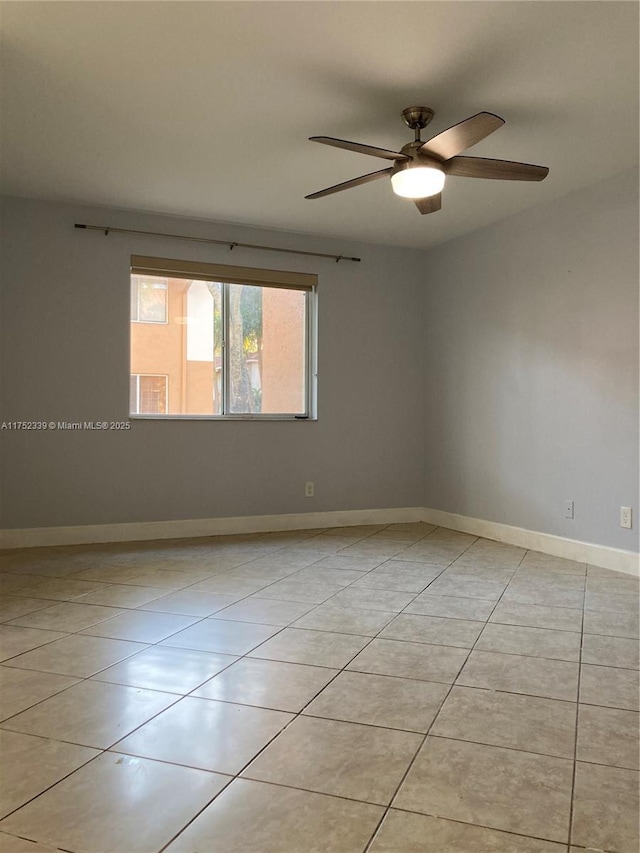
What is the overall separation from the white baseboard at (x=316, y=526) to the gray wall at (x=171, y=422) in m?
0.07

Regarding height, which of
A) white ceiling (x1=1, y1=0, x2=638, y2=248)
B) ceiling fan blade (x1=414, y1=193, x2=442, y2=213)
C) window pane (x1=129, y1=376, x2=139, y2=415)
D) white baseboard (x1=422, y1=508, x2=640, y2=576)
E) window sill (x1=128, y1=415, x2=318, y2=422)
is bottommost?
white baseboard (x1=422, y1=508, x2=640, y2=576)

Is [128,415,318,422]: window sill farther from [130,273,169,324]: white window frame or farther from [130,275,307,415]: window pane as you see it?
[130,273,169,324]: white window frame

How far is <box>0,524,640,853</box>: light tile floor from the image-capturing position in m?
1.35

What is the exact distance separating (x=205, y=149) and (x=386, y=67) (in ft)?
4.03

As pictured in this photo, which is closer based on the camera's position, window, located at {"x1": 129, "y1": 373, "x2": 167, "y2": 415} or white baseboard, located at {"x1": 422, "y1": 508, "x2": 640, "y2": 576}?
white baseboard, located at {"x1": 422, "y1": 508, "x2": 640, "y2": 576}

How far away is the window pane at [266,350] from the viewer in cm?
494

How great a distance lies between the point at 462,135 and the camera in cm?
250

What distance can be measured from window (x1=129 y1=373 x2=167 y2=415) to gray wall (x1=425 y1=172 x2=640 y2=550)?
2222 mm

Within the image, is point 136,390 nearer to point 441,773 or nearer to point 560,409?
point 560,409

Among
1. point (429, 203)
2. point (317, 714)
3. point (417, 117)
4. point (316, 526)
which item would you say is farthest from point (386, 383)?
point (317, 714)

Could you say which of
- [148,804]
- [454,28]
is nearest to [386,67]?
[454,28]

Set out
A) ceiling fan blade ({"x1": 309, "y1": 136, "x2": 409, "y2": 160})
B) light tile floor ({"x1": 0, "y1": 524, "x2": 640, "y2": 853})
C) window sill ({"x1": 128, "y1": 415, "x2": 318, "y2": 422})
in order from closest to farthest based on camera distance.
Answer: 1. light tile floor ({"x1": 0, "y1": 524, "x2": 640, "y2": 853})
2. ceiling fan blade ({"x1": 309, "y1": 136, "x2": 409, "y2": 160})
3. window sill ({"x1": 128, "y1": 415, "x2": 318, "y2": 422})

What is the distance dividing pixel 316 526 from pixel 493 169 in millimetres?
3054

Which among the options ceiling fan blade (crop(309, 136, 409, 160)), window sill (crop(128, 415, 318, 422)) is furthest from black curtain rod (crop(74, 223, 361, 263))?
ceiling fan blade (crop(309, 136, 409, 160))
